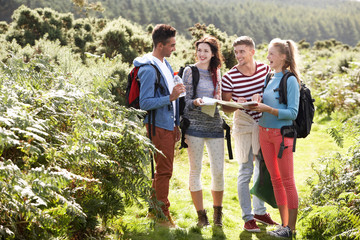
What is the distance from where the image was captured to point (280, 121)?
4.45 m

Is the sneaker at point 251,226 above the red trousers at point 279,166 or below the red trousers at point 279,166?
below

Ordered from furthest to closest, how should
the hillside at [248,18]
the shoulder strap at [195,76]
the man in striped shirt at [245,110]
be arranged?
the hillside at [248,18] → the man in striped shirt at [245,110] → the shoulder strap at [195,76]

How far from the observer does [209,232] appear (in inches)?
186

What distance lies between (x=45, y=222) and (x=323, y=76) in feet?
61.0

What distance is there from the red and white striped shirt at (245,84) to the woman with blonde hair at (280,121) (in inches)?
11.3

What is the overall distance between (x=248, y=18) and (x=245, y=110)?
99308 millimetres

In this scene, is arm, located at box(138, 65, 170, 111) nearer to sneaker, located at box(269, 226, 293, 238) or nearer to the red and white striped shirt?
the red and white striped shirt

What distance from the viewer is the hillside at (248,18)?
7631 cm

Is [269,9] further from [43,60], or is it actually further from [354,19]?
[43,60]

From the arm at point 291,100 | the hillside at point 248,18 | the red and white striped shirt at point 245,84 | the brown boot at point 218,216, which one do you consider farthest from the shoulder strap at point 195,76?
the hillside at point 248,18

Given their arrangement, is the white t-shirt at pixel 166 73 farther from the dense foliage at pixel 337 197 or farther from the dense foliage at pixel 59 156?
the dense foliage at pixel 337 197

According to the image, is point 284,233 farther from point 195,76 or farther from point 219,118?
point 195,76

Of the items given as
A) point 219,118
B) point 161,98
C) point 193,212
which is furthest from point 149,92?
point 193,212

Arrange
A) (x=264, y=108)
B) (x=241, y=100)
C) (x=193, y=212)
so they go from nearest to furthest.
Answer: (x=264, y=108) < (x=241, y=100) < (x=193, y=212)
